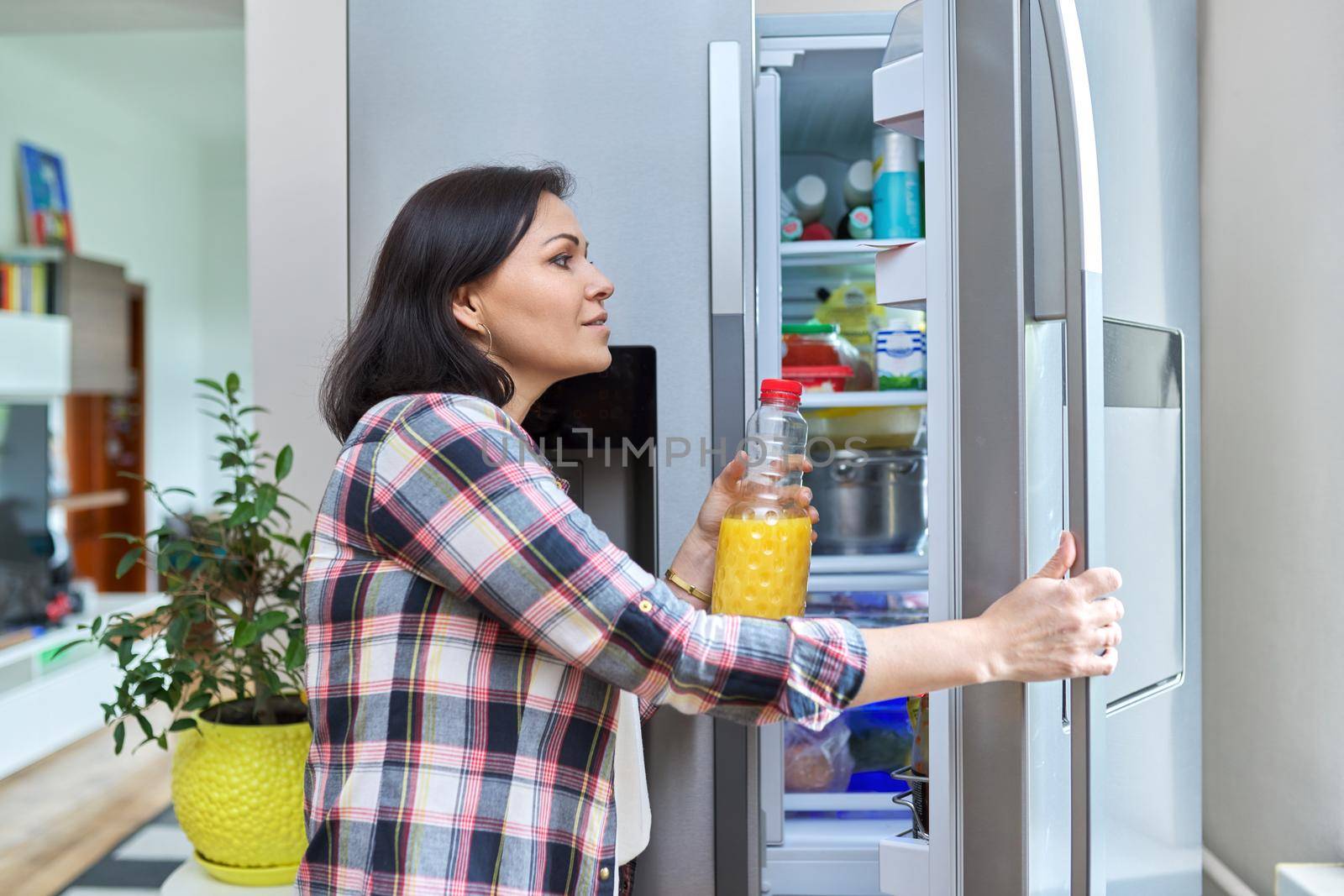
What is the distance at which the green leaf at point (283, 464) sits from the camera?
4.70 feet

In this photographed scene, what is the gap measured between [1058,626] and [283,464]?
3.56 feet

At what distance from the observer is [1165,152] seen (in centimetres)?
93

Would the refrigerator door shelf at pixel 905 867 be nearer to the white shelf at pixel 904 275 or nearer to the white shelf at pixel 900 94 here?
the white shelf at pixel 904 275

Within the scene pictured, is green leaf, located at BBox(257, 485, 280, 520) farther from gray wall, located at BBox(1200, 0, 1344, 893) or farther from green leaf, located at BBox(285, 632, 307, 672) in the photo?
gray wall, located at BBox(1200, 0, 1344, 893)

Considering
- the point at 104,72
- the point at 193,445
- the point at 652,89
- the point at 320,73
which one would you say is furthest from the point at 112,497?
the point at 652,89

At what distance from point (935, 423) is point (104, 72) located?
16.6 ft

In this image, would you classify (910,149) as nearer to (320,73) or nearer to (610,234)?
(610,234)

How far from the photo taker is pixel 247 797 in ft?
4.73

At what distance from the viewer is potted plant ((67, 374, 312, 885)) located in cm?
143

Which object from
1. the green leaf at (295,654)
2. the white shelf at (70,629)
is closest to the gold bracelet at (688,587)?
the green leaf at (295,654)

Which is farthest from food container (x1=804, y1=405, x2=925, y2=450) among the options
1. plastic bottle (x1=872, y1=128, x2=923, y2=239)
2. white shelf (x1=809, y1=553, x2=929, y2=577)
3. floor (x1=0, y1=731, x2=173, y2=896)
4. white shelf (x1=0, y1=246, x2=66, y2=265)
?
white shelf (x1=0, y1=246, x2=66, y2=265)

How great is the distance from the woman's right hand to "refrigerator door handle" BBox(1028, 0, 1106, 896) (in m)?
0.01

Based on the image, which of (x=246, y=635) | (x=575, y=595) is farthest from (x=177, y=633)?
(x=575, y=595)

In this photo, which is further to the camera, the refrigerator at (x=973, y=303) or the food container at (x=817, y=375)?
the food container at (x=817, y=375)
